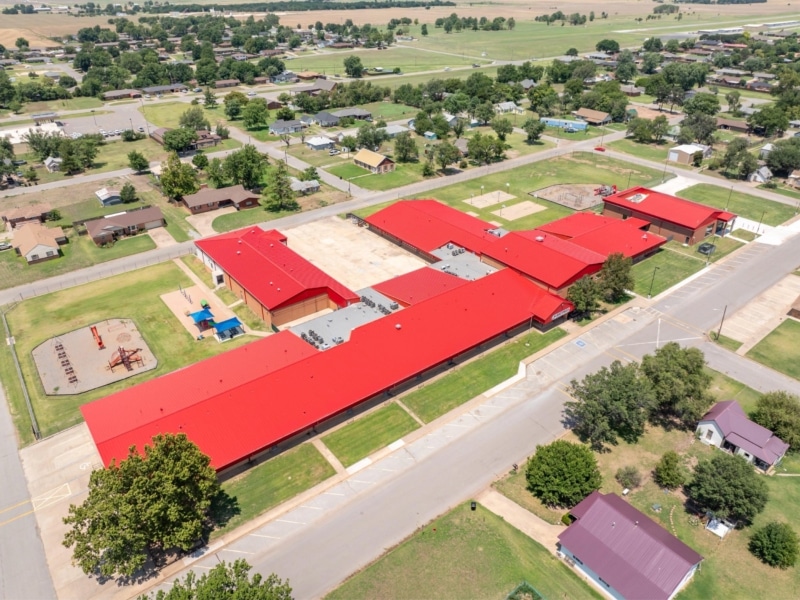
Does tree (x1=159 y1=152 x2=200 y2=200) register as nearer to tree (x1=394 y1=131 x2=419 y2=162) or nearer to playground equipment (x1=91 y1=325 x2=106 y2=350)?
playground equipment (x1=91 y1=325 x2=106 y2=350)

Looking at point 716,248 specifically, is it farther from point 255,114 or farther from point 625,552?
point 255,114

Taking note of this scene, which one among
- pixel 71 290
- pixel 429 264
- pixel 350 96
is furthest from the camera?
pixel 350 96

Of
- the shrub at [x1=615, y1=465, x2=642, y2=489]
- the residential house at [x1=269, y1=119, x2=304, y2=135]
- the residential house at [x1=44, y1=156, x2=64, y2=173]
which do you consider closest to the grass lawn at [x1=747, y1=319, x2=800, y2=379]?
the shrub at [x1=615, y1=465, x2=642, y2=489]

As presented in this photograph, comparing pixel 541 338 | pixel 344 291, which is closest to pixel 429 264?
pixel 344 291

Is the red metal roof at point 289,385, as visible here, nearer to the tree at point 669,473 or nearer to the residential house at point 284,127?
the tree at point 669,473

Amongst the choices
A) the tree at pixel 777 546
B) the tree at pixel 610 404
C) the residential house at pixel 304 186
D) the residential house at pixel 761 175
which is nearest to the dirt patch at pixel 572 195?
the residential house at pixel 761 175

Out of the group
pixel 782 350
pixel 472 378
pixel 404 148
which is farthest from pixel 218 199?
pixel 782 350

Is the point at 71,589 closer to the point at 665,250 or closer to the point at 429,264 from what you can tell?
the point at 429,264
